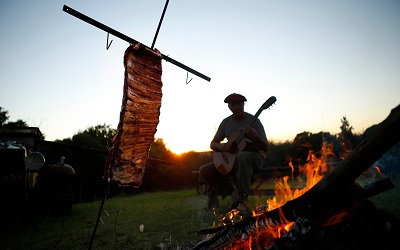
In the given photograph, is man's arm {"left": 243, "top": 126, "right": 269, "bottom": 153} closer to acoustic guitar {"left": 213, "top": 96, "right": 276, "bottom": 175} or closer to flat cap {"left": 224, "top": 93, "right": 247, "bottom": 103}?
acoustic guitar {"left": 213, "top": 96, "right": 276, "bottom": 175}

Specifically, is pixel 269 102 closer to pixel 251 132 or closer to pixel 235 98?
pixel 251 132

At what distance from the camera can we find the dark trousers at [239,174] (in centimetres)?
445

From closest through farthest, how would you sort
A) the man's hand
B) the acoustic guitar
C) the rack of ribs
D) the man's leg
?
the rack of ribs < the man's leg < the man's hand < the acoustic guitar

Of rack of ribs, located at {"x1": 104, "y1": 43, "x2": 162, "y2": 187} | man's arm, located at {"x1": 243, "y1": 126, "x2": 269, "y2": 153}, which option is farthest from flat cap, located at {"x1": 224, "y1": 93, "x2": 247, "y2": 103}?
rack of ribs, located at {"x1": 104, "y1": 43, "x2": 162, "y2": 187}

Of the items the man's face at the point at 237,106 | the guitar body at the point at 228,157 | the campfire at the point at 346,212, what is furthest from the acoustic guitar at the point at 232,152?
the campfire at the point at 346,212

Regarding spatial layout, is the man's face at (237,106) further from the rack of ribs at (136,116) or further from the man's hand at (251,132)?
the rack of ribs at (136,116)

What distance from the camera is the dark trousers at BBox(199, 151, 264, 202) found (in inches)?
175

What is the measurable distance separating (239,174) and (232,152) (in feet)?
2.28

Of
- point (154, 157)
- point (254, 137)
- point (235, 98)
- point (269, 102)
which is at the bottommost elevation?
point (154, 157)

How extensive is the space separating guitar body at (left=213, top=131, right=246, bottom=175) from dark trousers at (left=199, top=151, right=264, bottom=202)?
13cm

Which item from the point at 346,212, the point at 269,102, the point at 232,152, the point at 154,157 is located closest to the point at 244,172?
the point at 232,152

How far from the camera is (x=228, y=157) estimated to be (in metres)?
5.19

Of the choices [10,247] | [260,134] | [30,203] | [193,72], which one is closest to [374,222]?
[193,72]

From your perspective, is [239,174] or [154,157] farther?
[154,157]
